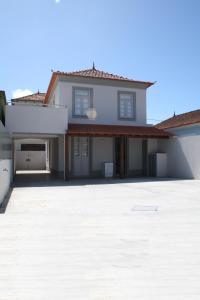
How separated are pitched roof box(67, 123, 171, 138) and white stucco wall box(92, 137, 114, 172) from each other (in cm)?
111

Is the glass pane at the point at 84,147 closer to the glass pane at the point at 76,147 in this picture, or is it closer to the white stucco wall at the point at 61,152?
the glass pane at the point at 76,147

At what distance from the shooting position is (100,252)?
514 centimetres

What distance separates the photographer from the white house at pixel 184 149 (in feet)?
61.4

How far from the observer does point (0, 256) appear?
494 cm

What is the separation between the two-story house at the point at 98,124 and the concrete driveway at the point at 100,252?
29.9 feet

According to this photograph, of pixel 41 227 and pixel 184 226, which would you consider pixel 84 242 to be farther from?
pixel 184 226

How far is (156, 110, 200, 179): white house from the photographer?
1872 centimetres

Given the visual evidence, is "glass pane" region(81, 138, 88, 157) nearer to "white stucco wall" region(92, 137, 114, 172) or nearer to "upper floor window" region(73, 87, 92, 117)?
"white stucco wall" region(92, 137, 114, 172)

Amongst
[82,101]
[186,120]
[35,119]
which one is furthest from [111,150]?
[35,119]

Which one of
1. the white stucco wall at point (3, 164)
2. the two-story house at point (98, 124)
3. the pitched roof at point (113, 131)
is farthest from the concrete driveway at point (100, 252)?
the two-story house at point (98, 124)

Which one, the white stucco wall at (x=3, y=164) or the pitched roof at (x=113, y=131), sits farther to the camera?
the pitched roof at (x=113, y=131)

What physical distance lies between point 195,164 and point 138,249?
47.3ft

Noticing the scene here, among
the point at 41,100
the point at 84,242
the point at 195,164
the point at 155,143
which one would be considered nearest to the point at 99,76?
the point at 155,143

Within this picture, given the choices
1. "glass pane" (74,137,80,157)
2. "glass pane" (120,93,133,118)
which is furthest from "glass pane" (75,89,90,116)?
"glass pane" (120,93,133,118)
